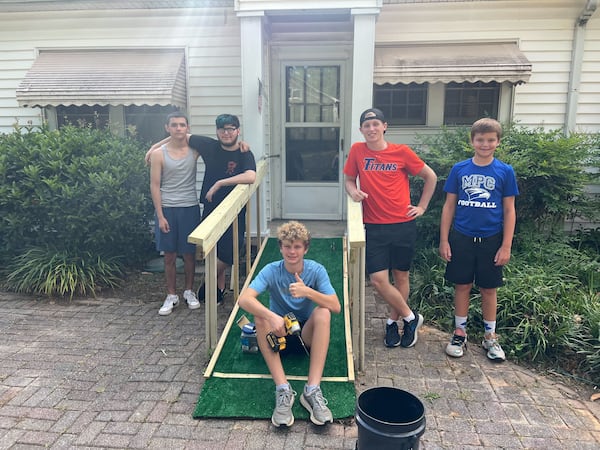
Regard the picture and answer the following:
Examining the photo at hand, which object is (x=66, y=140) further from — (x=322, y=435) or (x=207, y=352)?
(x=322, y=435)

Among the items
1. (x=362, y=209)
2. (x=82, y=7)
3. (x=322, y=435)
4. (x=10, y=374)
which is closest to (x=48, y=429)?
(x=10, y=374)

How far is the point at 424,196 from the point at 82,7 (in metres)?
5.20

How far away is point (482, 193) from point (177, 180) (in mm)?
2504

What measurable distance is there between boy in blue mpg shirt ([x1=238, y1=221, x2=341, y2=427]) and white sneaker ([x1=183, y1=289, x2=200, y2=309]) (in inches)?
59.1

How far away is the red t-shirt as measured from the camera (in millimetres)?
3371

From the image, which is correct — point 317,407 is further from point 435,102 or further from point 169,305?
point 435,102

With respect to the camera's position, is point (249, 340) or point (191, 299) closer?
point (249, 340)

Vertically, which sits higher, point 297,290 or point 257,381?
point 297,290

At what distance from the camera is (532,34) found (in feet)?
18.7

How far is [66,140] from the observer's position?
499 centimetres

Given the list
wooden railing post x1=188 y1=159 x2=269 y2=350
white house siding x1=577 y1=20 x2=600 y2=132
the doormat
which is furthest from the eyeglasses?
white house siding x1=577 y1=20 x2=600 y2=132

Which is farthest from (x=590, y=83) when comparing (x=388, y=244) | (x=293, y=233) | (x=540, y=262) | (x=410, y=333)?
(x=293, y=233)

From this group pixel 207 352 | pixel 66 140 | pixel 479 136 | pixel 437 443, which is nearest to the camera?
pixel 437 443

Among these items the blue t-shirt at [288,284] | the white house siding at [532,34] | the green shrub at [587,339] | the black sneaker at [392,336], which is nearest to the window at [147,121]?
the white house siding at [532,34]
